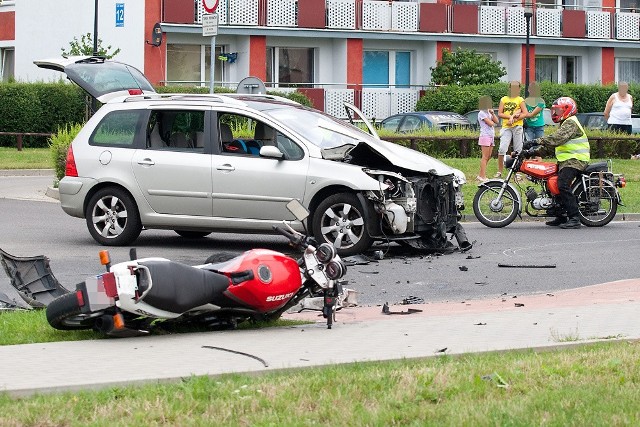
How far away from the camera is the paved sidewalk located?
732cm

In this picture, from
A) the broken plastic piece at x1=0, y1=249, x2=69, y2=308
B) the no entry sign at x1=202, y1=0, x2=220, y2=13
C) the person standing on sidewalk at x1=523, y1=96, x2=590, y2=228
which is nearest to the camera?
the broken plastic piece at x1=0, y1=249, x2=69, y2=308

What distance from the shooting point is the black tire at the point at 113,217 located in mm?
15281

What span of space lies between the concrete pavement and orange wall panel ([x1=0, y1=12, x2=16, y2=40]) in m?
37.4

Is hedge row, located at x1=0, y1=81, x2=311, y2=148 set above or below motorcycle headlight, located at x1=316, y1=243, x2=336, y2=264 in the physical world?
above

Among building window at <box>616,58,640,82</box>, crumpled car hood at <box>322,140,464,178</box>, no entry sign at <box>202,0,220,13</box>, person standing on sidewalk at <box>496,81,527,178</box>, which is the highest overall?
building window at <box>616,58,640,82</box>

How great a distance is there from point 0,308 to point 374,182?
5.00m

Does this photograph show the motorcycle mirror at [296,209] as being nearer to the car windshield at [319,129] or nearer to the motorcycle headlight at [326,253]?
the motorcycle headlight at [326,253]

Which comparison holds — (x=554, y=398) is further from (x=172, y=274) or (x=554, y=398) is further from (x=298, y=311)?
(x=298, y=311)

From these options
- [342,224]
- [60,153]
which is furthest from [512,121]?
[342,224]

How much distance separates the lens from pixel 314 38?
4534cm

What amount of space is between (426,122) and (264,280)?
27.0 meters

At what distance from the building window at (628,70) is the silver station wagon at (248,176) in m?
39.2

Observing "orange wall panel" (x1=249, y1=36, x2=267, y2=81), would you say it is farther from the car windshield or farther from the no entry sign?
the car windshield

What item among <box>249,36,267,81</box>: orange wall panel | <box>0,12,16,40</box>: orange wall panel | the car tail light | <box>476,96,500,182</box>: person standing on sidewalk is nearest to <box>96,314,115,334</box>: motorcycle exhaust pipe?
the car tail light
